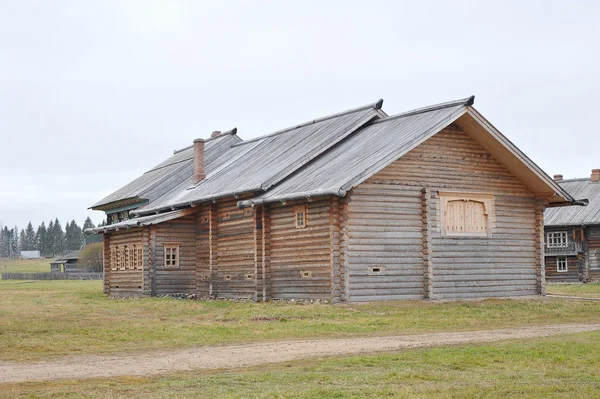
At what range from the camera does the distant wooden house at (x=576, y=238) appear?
58.0m


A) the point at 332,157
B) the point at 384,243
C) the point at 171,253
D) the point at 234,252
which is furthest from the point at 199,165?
the point at 384,243

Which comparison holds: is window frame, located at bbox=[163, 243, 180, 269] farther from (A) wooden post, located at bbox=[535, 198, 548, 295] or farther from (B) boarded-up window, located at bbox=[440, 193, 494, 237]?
(A) wooden post, located at bbox=[535, 198, 548, 295]

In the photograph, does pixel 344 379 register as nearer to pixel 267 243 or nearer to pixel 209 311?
pixel 209 311

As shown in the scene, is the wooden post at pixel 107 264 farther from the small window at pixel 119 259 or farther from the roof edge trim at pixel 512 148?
the roof edge trim at pixel 512 148

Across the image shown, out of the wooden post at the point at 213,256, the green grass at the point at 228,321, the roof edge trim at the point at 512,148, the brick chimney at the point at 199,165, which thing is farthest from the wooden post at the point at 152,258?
the roof edge trim at the point at 512,148

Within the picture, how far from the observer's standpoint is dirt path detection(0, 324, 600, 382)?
14.6 meters

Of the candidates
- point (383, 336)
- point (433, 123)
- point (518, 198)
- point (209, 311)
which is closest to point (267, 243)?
point (209, 311)

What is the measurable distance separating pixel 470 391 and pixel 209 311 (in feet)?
60.4

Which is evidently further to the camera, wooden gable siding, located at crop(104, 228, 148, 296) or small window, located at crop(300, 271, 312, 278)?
wooden gable siding, located at crop(104, 228, 148, 296)

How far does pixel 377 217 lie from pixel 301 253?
3.05 metres

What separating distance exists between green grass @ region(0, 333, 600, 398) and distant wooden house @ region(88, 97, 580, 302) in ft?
40.6

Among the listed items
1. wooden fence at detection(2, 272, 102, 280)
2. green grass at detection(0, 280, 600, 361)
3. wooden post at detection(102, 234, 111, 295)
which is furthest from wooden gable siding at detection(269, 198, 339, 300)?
wooden fence at detection(2, 272, 102, 280)

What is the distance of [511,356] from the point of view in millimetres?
15586

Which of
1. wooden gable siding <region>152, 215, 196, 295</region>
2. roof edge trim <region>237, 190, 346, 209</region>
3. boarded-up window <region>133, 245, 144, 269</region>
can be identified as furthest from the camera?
boarded-up window <region>133, 245, 144, 269</region>
